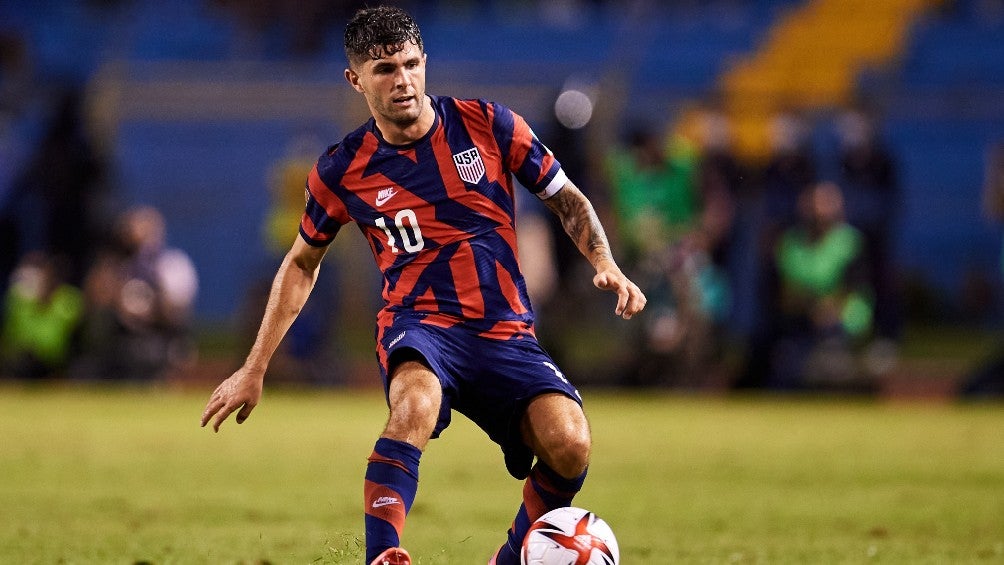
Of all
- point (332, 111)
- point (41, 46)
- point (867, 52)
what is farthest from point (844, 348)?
point (41, 46)

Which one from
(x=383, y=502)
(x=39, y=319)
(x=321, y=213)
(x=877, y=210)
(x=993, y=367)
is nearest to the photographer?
(x=383, y=502)

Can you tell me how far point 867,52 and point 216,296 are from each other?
10739 millimetres

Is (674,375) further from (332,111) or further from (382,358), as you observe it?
(382,358)

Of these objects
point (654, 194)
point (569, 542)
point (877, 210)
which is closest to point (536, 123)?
point (654, 194)

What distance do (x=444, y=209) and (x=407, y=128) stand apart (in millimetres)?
328

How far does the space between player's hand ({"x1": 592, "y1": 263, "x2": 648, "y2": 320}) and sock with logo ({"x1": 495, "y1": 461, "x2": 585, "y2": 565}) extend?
704mm

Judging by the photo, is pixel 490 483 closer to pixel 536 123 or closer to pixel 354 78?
pixel 354 78

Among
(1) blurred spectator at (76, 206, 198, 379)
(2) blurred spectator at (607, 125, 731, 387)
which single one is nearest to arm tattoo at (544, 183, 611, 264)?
(2) blurred spectator at (607, 125, 731, 387)

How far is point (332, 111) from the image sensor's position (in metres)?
Answer: 19.0

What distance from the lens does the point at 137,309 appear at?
50.7 feet

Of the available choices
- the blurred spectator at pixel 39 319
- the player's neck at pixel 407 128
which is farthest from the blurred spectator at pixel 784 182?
the player's neck at pixel 407 128

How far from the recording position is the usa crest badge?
213 inches

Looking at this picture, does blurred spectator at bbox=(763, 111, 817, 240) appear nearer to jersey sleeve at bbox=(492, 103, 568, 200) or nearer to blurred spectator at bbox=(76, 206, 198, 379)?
blurred spectator at bbox=(76, 206, 198, 379)

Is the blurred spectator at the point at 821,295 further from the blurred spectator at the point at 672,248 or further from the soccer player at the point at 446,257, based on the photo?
the soccer player at the point at 446,257
